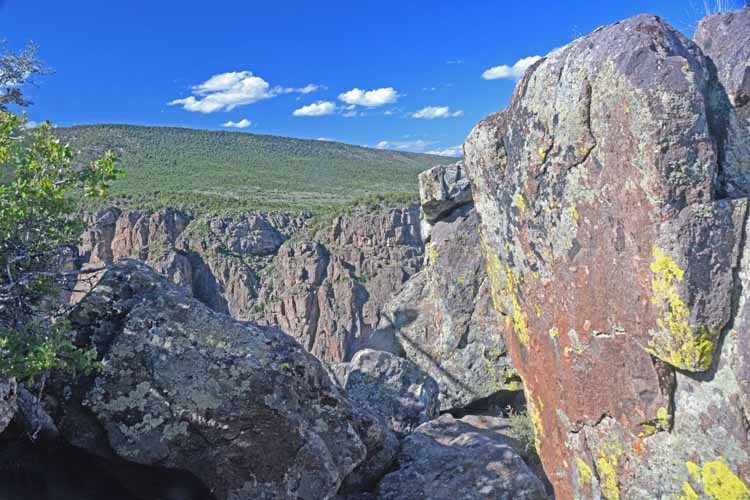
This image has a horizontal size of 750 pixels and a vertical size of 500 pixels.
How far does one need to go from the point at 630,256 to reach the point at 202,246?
38.7 metres

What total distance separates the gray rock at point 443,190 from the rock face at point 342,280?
25.5 meters

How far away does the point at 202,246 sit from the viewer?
41.0m

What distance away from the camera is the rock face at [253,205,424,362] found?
3659cm

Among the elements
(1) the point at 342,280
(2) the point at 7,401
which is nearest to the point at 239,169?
(1) the point at 342,280

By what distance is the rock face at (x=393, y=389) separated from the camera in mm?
7902

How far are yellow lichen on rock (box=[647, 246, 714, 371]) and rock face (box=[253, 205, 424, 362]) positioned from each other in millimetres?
31724

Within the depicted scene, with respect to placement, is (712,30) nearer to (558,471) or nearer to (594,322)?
(594,322)

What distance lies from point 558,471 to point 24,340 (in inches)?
164

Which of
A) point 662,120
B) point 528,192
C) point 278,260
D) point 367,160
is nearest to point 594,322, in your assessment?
point 528,192

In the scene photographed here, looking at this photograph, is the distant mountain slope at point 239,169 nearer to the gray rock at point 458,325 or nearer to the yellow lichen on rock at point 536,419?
the gray rock at point 458,325

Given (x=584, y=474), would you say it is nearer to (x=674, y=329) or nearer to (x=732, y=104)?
(x=674, y=329)

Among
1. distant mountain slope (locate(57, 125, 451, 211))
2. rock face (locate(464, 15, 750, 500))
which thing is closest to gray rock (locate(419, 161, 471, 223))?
rock face (locate(464, 15, 750, 500))

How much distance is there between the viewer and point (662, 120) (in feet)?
13.5

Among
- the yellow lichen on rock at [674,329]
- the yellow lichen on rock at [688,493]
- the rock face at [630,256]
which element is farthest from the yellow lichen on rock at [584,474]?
the yellow lichen on rock at [674,329]
